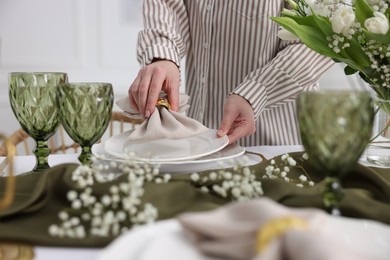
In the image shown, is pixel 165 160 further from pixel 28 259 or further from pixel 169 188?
A: pixel 28 259

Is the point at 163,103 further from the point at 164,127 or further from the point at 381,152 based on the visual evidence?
the point at 381,152

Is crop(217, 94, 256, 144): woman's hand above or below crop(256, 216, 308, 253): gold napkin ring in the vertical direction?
below

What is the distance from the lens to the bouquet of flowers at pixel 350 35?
1.04 metres

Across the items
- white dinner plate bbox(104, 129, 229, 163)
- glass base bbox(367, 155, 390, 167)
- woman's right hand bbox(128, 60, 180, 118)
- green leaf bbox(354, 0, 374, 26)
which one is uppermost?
green leaf bbox(354, 0, 374, 26)

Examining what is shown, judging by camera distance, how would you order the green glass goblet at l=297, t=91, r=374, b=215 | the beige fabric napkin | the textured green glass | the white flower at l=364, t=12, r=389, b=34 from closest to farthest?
the beige fabric napkin
the green glass goblet at l=297, t=91, r=374, b=215
the white flower at l=364, t=12, r=389, b=34
the textured green glass

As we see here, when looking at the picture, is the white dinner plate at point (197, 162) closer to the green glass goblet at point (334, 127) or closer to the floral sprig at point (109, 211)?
the floral sprig at point (109, 211)

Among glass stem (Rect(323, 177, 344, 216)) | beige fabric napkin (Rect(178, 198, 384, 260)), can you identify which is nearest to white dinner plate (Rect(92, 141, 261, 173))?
glass stem (Rect(323, 177, 344, 216))

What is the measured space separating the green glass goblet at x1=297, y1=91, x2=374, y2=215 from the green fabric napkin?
0.35 ft

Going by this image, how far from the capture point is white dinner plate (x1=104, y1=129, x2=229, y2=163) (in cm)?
106

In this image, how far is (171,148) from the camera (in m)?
1.09

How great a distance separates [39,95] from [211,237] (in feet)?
2.16

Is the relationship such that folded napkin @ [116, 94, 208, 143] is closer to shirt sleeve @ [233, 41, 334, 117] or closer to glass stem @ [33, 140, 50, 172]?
glass stem @ [33, 140, 50, 172]

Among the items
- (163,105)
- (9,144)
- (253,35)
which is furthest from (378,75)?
(9,144)

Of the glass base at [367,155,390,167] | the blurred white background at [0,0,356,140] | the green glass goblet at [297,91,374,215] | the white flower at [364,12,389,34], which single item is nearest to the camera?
the green glass goblet at [297,91,374,215]
